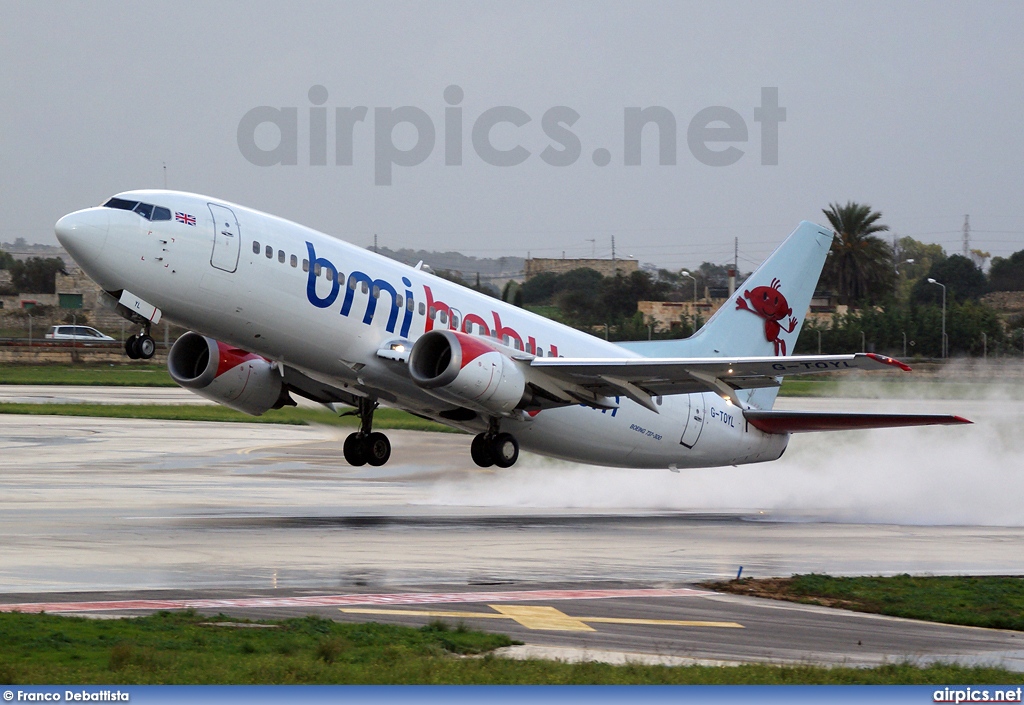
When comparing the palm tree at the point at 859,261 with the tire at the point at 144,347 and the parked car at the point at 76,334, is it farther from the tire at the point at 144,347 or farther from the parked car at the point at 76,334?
the tire at the point at 144,347

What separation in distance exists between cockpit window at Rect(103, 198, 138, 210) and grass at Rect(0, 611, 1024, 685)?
10.4 m

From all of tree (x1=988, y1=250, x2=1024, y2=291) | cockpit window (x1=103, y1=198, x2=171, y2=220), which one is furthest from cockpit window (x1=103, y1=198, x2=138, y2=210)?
tree (x1=988, y1=250, x2=1024, y2=291)

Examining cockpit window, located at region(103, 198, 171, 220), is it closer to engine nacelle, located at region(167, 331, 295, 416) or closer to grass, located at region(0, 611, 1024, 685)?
engine nacelle, located at region(167, 331, 295, 416)

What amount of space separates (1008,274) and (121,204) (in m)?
146

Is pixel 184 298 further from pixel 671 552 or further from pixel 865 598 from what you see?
pixel 865 598

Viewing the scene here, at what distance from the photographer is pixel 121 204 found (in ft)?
76.5

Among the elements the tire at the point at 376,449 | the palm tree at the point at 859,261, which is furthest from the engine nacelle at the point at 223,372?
the palm tree at the point at 859,261

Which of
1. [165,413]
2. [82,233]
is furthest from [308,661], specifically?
[165,413]

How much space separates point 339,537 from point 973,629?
13096 millimetres

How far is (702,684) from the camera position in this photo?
12.2 metres

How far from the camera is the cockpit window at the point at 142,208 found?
2328cm

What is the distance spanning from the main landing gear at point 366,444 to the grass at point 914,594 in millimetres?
11842

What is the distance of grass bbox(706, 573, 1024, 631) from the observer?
18.1 meters

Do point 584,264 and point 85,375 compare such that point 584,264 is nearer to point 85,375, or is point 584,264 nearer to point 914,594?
point 85,375
